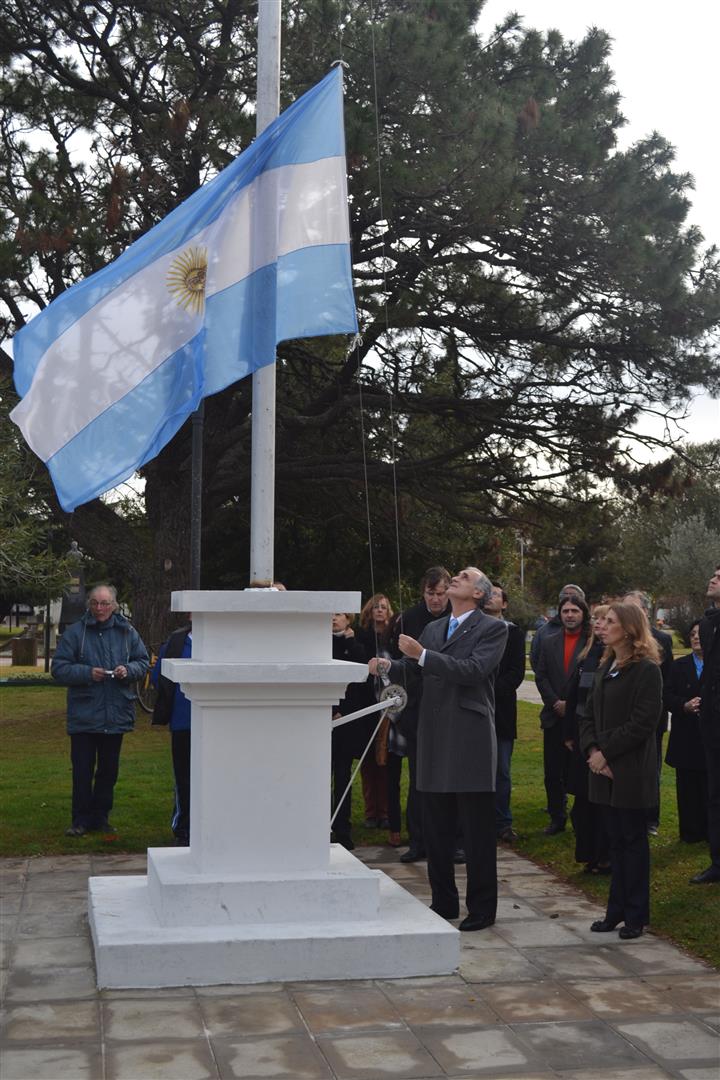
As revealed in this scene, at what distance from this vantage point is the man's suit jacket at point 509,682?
9.89 metres

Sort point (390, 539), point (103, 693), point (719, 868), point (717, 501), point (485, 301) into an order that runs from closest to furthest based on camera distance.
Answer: point (719, 868) < point (103, 693) < point (485, 301) < point (390, 539) < point (717, 501)

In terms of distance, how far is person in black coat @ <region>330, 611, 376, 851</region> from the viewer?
384 inches

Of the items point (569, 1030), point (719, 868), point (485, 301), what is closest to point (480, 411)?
point (485, 301)

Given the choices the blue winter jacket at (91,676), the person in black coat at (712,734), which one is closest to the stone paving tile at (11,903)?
the blue winter jacket at (91,676)

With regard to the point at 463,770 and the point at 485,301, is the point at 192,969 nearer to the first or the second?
the point at 463,770

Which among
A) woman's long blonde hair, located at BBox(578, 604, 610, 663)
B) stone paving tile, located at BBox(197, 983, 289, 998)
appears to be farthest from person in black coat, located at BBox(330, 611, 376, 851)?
stone paving tile, located at BBox(197, 983, 289, 998)

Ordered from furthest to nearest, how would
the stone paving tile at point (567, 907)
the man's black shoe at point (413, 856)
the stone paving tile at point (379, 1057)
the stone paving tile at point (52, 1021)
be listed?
the man's black shoe at point (413, 856) < the stone paving tile at point (567, 907) < the stone paving tile at point (52, 1021) < the stone paving tile at point (379, 1057)

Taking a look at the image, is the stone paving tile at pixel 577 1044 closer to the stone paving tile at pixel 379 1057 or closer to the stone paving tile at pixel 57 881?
the stone paving tile at pixel 379 1057

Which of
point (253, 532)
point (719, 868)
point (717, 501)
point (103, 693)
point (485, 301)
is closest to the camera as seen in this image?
point (253, 532)

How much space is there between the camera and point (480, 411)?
1823 centimetres

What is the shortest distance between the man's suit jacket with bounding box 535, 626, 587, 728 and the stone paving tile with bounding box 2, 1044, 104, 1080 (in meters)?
5.62

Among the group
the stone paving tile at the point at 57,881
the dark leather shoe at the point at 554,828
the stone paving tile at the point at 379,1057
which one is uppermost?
the dark leather shoe at the point at 554,828

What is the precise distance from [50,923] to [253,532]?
8.33 ft

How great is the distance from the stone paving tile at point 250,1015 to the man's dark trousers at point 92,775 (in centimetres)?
434
